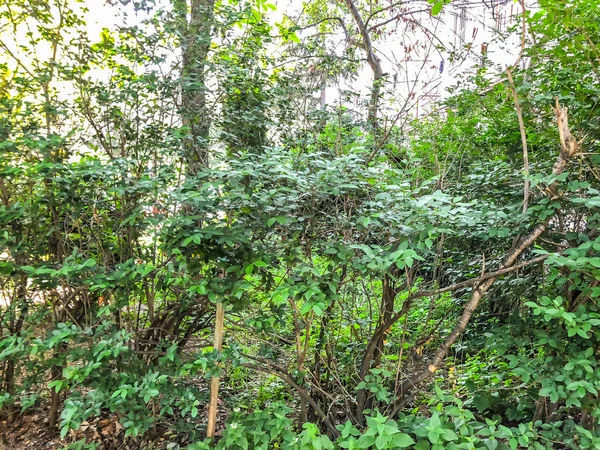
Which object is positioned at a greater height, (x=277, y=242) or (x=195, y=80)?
(x=195, y=80)

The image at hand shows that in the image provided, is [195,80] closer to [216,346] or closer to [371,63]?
[216,346]

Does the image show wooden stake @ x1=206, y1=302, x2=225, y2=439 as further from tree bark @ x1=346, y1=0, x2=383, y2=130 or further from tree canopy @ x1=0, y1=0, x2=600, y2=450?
tree bark @ x1=346, y1=0, x2=383, y2=130

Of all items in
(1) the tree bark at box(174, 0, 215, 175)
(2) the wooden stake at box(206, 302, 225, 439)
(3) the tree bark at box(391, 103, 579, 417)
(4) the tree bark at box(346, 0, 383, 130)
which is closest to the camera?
(3) the tree bark at box(391, 103, 579, 417)

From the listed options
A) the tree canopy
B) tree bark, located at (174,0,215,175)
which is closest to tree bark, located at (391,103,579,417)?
the tree canopy

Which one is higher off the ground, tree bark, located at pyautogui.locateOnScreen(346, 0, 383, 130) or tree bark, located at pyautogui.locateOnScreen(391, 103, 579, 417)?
tree bark, located at pyautogui.locateOnScreen(346, 0, 383, 130)

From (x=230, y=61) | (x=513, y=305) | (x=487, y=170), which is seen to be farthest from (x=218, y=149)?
(x=513, y=305)

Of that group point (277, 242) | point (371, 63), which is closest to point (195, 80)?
point (277, 242)

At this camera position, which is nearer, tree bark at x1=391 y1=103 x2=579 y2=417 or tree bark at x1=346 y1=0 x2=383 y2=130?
tree bark at x1=391 y1=103 x2=579 y2=417

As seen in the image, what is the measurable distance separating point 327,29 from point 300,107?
340 centimetres

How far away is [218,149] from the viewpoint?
2629mm

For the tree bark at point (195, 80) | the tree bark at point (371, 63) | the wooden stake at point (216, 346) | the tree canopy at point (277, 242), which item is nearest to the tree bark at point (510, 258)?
the tree canopy at point (277, 242)

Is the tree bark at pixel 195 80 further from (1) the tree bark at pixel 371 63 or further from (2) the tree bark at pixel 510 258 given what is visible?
(2) the tree bark at pixel 510 258

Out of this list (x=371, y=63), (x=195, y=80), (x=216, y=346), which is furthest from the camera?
(x=371, y=63)

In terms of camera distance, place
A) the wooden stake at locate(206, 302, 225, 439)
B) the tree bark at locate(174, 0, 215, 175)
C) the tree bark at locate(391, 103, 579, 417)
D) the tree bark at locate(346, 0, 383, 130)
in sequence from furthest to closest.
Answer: the tree bark at locate(346, 0, 383, 130)
the tree bark at locate(174, 0, 215, 175)
the wooden stake at locate(206, 302, 225, 439)
the tree bark at locate(391, 103, 579, 417)
